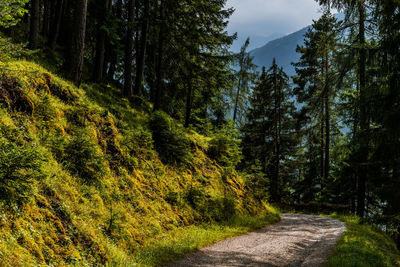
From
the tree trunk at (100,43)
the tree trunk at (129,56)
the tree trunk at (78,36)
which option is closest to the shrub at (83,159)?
the tree trunk at (78,36)

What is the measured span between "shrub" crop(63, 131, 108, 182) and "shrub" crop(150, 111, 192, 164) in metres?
4.49

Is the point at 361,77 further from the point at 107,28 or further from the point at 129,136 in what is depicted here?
the point at 107,28

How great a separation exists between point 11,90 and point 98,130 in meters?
2.76

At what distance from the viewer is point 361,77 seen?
33.5 feet

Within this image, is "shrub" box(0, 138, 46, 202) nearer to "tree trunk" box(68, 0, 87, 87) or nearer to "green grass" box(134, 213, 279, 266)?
"green grass" box(134, 213, 279, 266)

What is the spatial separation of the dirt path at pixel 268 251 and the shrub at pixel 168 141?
436cm

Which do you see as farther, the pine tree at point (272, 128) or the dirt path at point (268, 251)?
the pine tree at point (272, 128)

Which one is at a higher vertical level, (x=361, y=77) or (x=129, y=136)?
(x=361, y=77)

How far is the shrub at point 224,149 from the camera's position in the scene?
16.0 m

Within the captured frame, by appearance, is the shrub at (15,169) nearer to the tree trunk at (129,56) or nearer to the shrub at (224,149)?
the tree trunk at (129,56)

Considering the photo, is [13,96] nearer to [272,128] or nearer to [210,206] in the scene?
[210,206]

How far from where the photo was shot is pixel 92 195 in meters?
6.79

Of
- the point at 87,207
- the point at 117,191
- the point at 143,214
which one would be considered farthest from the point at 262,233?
the point at 87,207

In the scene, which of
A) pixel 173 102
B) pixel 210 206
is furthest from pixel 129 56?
pixel 210 206
